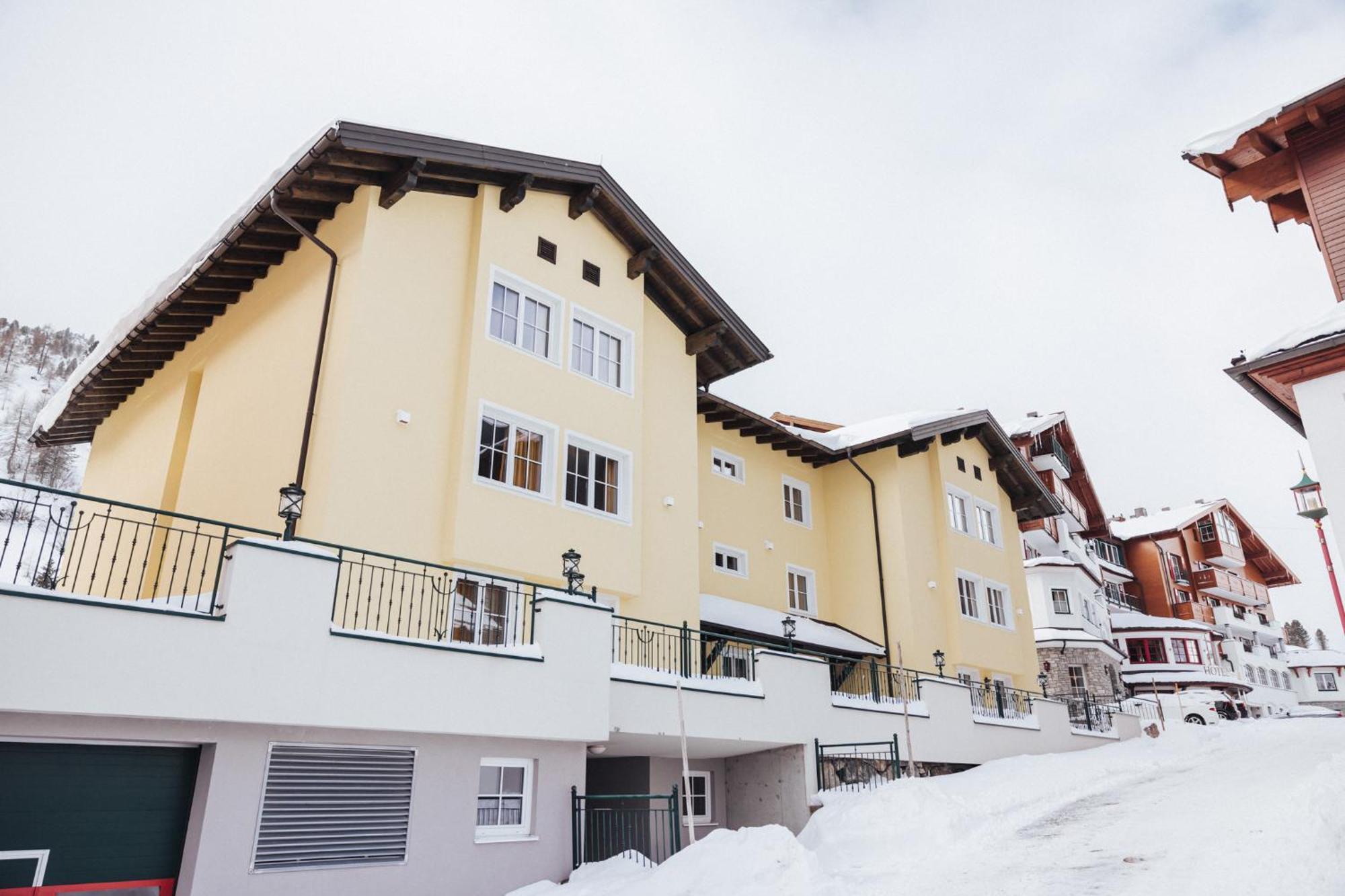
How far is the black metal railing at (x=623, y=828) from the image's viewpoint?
1091 centimetres

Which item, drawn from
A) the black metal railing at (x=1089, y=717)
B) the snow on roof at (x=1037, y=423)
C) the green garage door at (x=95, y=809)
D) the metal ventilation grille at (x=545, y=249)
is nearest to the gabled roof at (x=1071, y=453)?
the snow on roof at (x=1037, y=423)

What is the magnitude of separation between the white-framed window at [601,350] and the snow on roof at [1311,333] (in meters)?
10.4

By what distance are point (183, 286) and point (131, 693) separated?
1012cm

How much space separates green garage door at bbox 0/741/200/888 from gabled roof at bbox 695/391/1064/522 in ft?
44.4

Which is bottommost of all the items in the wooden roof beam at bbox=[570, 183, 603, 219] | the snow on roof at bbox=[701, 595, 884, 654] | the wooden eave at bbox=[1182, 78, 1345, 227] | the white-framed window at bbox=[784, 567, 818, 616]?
the snow on roof at bbox=[701, 595, 884, 654]

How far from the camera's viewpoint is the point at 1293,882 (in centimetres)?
709

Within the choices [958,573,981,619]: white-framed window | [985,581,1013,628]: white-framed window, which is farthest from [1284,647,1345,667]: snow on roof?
[958,573,981,619]: white-framed window

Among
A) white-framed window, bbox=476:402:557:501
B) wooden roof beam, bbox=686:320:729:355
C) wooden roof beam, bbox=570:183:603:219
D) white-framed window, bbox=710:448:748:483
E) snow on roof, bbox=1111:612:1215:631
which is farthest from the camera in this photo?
snow on roof, bbox=1111:612:1215:631

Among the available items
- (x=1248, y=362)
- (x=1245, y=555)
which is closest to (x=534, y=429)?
(x=1248, y=362)

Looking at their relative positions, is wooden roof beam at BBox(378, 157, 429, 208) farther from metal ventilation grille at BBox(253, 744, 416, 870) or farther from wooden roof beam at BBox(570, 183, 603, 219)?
metal ventilation grille at BBox(253, 744, 416, 870)

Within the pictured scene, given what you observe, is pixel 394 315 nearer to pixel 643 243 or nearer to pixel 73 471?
pixel 643 243

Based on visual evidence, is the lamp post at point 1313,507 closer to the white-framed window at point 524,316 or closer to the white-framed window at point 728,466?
the white-framed window at point 728,466

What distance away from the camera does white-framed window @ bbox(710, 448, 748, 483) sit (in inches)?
871


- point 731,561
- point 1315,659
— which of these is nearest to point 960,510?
point 731,561
